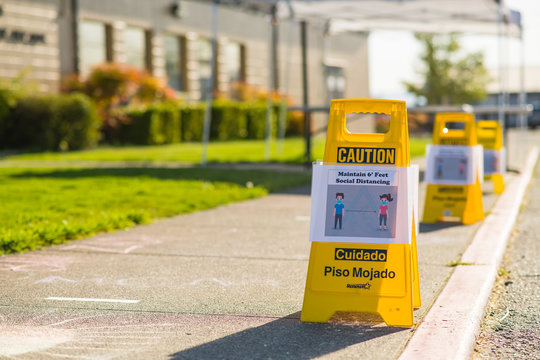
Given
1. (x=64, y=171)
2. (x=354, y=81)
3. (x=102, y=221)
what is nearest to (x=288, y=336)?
(x=102, y=221)

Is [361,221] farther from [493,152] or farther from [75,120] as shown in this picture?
[75,120]

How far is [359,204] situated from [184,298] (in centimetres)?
140

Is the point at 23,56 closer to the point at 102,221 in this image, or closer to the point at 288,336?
the point at 102,221

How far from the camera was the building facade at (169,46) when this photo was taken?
21.8 meters

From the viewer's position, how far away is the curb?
422 centimetres

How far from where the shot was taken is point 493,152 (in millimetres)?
12820

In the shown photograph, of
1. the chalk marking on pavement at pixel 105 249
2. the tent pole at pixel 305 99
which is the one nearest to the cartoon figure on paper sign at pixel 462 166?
the chalk marking on pavement at pixel 105 249

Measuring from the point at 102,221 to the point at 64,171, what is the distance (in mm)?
6217

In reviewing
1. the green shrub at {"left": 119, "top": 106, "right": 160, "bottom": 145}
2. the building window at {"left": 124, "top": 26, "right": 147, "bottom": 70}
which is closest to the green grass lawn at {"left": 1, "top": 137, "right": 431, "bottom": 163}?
the green shrub at {"left": 119, "top": 106, "right": 160, "bottom": 145}

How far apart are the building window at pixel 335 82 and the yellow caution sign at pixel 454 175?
81.9ft

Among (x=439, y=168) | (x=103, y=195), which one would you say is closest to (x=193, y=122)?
(x=103, y=195)

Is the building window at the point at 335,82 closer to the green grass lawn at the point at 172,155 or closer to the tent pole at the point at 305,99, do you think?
the green grass lawn at the point at 172,155

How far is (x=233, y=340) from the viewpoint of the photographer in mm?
4387

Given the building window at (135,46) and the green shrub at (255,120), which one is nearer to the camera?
the building window at (135,46)
